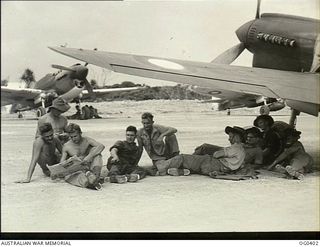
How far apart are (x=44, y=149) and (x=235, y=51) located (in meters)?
1.40

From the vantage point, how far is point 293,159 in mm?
3219

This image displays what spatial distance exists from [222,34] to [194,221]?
1221 mm

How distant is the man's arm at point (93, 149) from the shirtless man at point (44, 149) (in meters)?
0.20

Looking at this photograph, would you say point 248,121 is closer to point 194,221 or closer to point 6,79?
point 194,221

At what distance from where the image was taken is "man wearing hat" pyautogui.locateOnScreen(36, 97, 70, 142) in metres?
3.05

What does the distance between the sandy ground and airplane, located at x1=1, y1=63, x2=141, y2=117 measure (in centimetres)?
8

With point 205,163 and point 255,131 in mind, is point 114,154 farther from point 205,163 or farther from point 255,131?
point 255,131

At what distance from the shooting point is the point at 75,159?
3076mm

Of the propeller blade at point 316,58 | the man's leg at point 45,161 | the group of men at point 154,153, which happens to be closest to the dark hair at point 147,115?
the group of men at point 154,153

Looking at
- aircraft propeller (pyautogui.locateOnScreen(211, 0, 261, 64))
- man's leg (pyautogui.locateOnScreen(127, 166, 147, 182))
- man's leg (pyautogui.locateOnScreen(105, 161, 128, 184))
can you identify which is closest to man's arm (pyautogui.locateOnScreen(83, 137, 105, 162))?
man's leg (pyautogui.locateOnScreen(105, 161, 128, 184))

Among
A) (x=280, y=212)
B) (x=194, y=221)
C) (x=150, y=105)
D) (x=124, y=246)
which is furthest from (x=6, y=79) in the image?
(x=280, y=212)

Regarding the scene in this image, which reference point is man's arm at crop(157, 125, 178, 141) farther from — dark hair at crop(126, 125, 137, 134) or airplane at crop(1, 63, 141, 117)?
airplane at crop(1, 63, 141, 117)

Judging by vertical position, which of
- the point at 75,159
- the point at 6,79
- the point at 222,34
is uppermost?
the point at 222,34

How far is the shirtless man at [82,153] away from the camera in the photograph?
3055 mm
